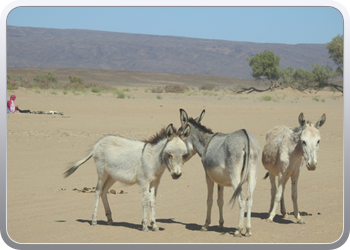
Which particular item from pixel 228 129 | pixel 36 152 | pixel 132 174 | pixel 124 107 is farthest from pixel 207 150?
pixel 124 107

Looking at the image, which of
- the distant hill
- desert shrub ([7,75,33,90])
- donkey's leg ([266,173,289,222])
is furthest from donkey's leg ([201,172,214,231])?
the distant hill

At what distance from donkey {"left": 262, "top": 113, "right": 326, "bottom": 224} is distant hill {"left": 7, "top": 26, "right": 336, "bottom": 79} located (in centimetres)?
9331

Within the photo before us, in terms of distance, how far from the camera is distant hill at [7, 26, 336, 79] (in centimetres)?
10500

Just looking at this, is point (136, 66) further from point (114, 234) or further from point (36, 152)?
point (114, 234)

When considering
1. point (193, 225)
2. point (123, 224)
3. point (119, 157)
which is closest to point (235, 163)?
point (193, 225)

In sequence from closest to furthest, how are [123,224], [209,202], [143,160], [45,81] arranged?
1. [143,160]
2. [209,202]
3. [123,224]
4. [45,81]

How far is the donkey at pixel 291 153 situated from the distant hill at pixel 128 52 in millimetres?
93312

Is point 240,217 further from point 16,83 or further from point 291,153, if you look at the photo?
point 16,83

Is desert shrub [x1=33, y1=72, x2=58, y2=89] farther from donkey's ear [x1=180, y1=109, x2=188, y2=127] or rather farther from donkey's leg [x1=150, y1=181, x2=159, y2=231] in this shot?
donkey's leg [x1=150, y1=181, x2=159, y2=231]

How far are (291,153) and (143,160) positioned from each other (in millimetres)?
2665

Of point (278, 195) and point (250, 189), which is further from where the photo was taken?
point (278, 195)

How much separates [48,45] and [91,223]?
109 meters

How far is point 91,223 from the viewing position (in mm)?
8625

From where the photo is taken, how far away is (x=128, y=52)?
10694cm
